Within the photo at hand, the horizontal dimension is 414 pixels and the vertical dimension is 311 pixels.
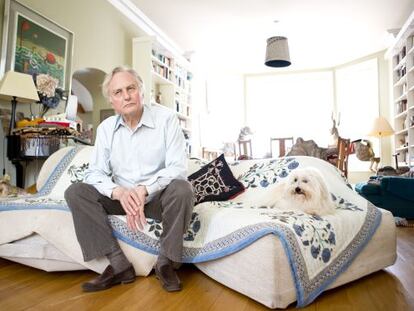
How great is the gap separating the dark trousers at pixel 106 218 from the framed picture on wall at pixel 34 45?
6.68 feet

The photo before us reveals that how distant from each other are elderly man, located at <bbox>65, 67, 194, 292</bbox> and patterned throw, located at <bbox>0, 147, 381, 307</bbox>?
11cm

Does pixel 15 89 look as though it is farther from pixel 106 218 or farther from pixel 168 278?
pixel 168 278

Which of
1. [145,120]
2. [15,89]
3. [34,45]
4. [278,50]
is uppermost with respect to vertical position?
[278,50]

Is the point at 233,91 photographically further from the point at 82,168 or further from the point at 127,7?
the point at 82,168

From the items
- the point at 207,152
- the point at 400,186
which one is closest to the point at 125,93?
the point at 400,186

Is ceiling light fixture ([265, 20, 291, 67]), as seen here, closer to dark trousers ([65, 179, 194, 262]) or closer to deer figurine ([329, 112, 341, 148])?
deer figurine ([329, 112, 341, 148])

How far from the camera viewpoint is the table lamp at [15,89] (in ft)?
8.93

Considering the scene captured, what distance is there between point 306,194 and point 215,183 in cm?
63

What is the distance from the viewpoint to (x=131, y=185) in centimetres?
172

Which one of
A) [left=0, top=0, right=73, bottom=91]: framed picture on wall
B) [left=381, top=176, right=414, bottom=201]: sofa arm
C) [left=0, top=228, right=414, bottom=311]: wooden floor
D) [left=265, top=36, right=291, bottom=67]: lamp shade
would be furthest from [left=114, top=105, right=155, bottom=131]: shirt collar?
[left=265, top=36, right=291, bottom=67]: lamp shade

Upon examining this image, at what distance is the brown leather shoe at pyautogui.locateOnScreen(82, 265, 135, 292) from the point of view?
1.47 metres

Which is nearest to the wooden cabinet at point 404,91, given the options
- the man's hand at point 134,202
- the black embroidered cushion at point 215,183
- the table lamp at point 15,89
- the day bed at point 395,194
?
the day bed at point 395,194

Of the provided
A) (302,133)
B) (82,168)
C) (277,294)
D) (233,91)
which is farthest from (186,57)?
(277,294)

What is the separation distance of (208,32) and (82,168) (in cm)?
435
